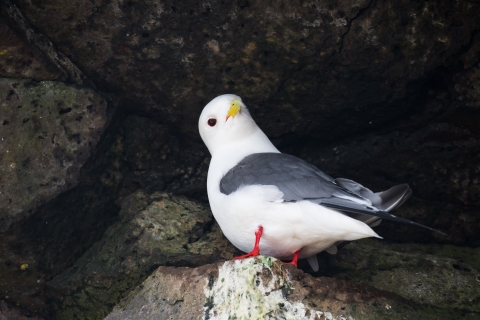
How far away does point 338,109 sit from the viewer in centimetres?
430

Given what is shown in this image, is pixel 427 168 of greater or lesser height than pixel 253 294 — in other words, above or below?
above

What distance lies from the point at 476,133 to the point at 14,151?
3053 mm

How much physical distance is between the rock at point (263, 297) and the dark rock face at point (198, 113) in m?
0.25

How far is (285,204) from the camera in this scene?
11.3 ft

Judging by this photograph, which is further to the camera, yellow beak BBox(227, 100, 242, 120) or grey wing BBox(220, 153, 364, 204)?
yellow beak BBox(227, 100, 242, 120)

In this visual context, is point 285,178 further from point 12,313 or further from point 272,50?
point 12,313

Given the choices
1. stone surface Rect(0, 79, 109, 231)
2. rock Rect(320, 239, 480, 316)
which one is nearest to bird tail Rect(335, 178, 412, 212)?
rock Rect(320, 239, 480, 316)

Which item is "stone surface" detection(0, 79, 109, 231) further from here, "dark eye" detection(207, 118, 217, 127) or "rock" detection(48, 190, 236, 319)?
"dark eye" detection(207, 118, 217, 127)

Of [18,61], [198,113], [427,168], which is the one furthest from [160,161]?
[427,168]

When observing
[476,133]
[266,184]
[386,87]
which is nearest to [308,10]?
[386,87]

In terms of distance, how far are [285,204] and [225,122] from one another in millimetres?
939

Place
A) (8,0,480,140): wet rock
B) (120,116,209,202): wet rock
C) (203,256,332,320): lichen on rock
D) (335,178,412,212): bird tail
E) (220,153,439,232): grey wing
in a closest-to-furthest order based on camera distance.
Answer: (203,256,332,320): lichen on rock, (220,153,439,232): grey wing, (335,178,412,212): bird tail, (8,0,480,140): wet rock, (120,116,209,202): wet rock

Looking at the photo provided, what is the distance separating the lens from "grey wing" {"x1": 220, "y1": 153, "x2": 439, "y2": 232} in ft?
10.9

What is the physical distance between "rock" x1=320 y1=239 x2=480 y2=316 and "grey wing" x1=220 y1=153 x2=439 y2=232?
436 millimetres
